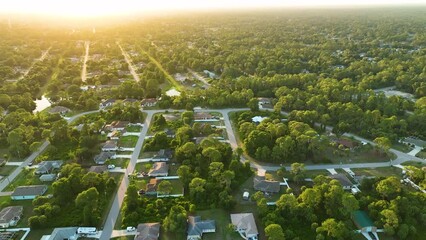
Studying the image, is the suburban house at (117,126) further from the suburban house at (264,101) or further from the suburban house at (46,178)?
the suburban house at (264,101)

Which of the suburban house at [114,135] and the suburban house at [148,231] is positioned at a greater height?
the suburban house at [148,231]

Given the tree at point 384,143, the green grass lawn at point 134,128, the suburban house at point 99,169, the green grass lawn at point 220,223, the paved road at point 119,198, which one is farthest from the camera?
the green grass lawn at point 134,128

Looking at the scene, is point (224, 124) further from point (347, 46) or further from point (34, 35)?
point (34, 35)

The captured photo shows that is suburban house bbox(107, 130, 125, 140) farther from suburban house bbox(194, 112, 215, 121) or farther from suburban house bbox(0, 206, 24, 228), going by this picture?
suburban house bbox(0, 206, 24, 228)

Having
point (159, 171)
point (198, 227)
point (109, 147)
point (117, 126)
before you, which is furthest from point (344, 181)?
point (117, 126)

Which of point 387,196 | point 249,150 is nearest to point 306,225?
point 387,196

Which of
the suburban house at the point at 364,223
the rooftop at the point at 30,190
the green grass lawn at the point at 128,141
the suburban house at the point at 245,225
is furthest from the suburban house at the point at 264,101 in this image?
the rooftop at the point at 30,190
